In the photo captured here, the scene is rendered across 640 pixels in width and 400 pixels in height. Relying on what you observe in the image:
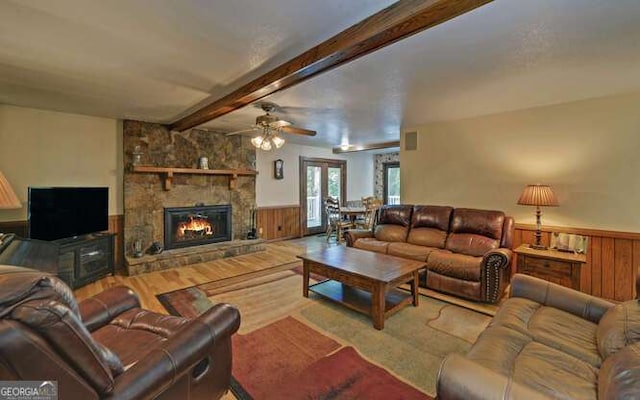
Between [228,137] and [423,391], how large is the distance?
512 cm

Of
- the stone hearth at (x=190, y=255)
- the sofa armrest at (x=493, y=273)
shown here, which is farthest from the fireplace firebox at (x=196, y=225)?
the sofa armrest at (x=493, y=273)

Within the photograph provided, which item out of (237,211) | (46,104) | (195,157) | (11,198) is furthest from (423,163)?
(46,104)

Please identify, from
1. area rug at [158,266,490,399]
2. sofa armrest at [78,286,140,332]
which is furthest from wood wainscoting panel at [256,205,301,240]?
sofa armrest at [78,286,140,332]

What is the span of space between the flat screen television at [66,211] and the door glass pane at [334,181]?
502 cm

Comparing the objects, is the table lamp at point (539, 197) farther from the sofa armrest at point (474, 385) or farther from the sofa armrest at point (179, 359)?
the sofa armrest at point (179, 359)

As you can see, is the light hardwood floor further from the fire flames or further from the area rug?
the fire flames

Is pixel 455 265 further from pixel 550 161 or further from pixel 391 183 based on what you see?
pixel 391 183

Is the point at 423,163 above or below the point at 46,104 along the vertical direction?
below

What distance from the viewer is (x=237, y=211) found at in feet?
19.1

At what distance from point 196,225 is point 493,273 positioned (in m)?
4.67

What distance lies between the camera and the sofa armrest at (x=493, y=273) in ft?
10.3

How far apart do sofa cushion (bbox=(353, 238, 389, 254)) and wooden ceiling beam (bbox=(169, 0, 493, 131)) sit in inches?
101

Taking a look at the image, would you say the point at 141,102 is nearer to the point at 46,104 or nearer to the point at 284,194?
the point at 46,104

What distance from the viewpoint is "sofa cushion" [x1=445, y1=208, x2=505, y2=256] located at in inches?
143
